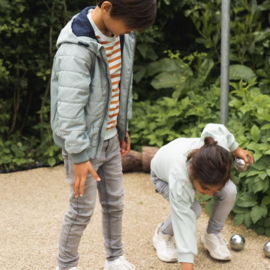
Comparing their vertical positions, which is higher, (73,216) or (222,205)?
(73,216)

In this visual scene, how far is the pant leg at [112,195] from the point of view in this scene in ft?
8.99

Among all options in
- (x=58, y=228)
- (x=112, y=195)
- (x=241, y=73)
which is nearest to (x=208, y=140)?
(x=112, y=195)

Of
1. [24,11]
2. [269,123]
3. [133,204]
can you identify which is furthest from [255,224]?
[24,11]

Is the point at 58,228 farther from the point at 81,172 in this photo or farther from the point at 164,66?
the point at 164,66

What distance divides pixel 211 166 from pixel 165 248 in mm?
869

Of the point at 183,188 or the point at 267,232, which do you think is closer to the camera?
the point at 183,188

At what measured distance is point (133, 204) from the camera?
416 centimetres

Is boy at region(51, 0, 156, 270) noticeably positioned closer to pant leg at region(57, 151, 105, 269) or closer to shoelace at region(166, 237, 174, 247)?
pant leg at region(57, 151, 105, 269)

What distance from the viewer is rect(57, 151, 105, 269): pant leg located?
8.46 ft

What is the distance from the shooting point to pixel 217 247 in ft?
10.4

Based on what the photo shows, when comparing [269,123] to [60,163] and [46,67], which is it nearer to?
[60,163]

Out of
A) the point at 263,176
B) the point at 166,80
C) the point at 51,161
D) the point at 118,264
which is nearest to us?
the point at 118,264

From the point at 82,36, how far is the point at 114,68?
0.92ft

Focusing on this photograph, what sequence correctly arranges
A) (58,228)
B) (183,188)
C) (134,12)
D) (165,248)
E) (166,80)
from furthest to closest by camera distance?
(166,80) < (58,228) < (165,248) < (183,188) < (134,12)
